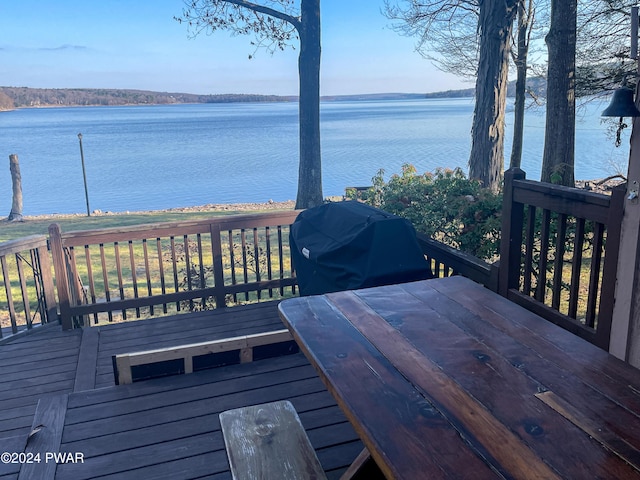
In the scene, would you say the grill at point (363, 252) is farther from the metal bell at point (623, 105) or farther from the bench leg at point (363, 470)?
the bench leg at point (363, 470)

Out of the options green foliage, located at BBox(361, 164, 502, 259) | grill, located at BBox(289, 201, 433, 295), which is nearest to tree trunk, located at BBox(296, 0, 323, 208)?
green foliage, located at BBox(361, 164, 502, 259)

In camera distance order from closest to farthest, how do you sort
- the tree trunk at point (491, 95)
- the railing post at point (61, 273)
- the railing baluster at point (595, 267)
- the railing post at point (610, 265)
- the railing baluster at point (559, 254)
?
1. the railing post at point (610, 265)
2. the railing baluster at point (595, 267)
3. the railing baluster at point (559, 254)
4. the railing post at point (61, 273)
5. the tree trunk at point (491, 95)

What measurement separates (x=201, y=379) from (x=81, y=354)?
131 cm

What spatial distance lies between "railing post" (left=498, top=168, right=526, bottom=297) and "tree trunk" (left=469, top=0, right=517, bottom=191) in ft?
16.3

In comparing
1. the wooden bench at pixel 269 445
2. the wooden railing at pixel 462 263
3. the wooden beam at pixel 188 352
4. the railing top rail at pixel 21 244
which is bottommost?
the wooden beam at pixel 188 352

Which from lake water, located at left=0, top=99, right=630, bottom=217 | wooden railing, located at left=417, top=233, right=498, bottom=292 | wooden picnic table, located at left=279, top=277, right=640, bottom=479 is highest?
wooden picnic table, located at left=279, top=277, right=640, bottom=479

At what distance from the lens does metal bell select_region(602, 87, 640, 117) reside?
2.44 metres

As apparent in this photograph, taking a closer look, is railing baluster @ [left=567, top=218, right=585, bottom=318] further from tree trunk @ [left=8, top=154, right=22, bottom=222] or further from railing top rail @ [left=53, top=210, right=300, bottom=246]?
tree trunk @ [left=8, top=154, right=22, bottom=222]

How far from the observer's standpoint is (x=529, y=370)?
151cm

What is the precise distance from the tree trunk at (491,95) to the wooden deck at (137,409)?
5684 millimetres

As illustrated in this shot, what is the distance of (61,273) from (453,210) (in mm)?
3151

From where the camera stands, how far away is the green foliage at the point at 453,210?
161 inches

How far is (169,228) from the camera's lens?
173 inches

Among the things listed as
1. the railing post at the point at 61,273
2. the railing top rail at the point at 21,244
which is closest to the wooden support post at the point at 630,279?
the railing post at the point at 61,273
